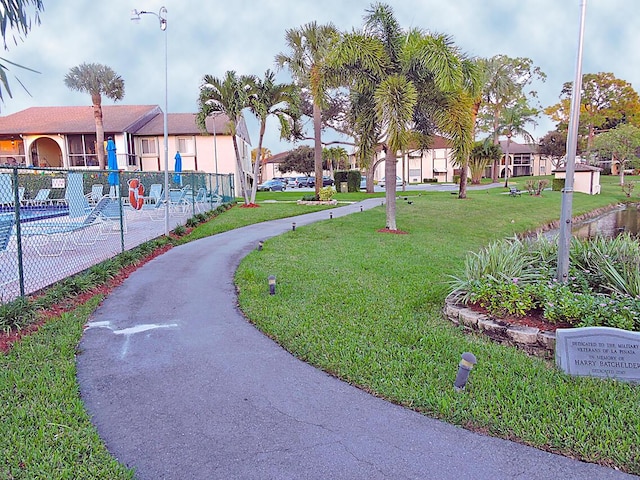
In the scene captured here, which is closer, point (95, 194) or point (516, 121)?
point (95, 194)

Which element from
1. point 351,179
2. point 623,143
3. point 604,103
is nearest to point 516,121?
point 623,143

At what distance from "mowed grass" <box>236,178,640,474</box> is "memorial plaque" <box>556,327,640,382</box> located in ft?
0.40

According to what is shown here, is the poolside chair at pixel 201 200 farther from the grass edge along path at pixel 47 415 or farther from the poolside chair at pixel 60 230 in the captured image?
the grass edge along path at pixel 47 415

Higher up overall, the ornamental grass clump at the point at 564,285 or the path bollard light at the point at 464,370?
the ornamental grass clump at the point at 564,285

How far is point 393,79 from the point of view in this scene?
1193 centimetres

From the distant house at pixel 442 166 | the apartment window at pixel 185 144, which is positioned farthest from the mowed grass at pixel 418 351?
the distant house at pixel 442 166

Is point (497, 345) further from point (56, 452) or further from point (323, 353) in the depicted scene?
point (56, 452)

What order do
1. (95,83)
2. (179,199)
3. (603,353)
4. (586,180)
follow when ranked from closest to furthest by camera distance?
(603,353) < (179,199) < (95,83) < (586,180)

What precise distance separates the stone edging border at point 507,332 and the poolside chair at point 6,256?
18.3 ft

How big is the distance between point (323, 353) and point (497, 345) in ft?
5.64

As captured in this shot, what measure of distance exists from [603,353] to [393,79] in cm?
952

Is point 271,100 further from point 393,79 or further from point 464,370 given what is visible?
point 464,370

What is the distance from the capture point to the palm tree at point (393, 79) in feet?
38.8

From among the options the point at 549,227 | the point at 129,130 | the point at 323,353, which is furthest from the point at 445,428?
the point at 129,130
